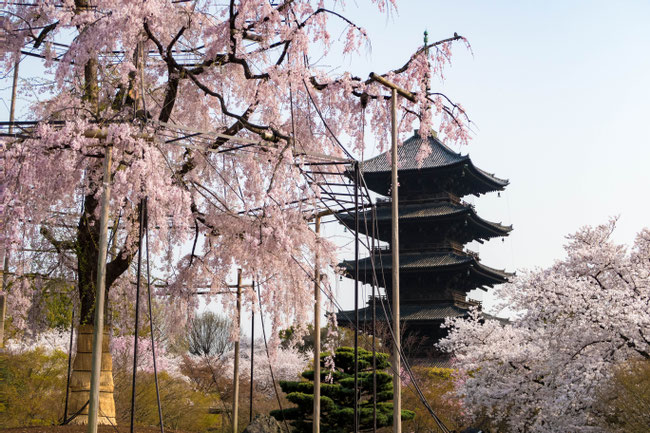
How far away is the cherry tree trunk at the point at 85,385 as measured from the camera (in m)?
11.7

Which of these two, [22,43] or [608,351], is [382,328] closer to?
[608,351]

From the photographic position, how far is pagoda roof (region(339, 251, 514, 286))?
1422 inches

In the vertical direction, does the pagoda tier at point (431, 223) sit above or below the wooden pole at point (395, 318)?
above

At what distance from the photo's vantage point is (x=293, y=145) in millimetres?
11680

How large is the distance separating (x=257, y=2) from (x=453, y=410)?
18.6 meters

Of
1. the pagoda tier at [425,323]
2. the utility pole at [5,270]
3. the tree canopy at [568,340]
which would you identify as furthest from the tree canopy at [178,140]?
the pagoda tier at [425,323]

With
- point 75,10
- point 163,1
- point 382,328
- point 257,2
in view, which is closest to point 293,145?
point 257,2

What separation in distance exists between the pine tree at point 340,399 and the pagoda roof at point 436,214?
45.6ft

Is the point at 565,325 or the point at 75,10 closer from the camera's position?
the point at 75,10

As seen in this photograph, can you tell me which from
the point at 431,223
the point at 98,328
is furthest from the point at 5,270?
the point at 431,223

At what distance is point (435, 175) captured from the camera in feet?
125

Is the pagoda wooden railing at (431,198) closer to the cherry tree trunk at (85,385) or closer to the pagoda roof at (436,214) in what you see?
the pagoda roof at (436,214)

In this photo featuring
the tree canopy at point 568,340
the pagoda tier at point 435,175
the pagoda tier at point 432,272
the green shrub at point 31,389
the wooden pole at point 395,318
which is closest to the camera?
the wooden pole at point 395,318

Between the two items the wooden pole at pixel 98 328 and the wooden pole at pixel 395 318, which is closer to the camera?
the wooden pole at pixel 98 328
